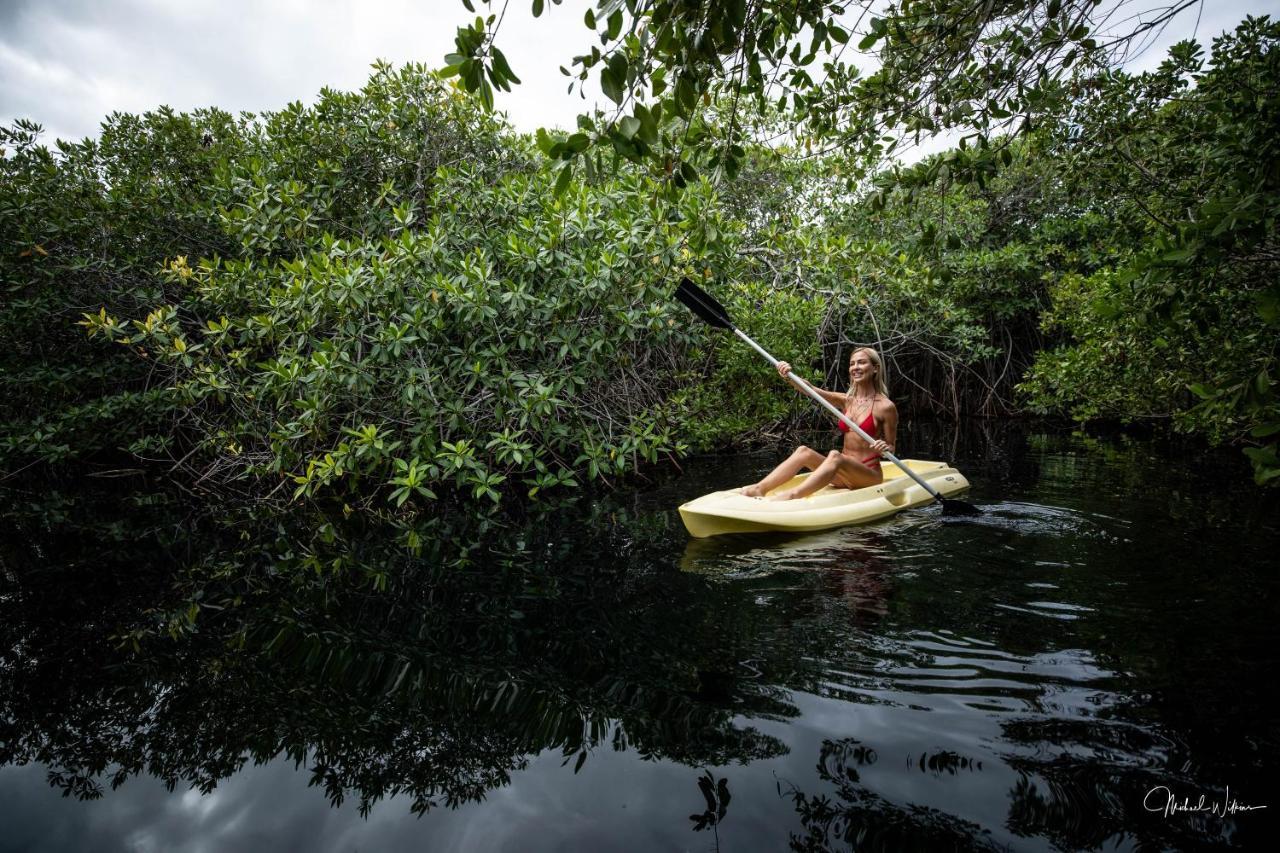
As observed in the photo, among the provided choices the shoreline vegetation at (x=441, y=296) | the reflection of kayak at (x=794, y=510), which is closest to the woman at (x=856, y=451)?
the reflection of kayak at (x=794, y=510)

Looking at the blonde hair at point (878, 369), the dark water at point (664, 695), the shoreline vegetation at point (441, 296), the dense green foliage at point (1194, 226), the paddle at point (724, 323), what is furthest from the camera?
the blonde hair at point (878, 369)

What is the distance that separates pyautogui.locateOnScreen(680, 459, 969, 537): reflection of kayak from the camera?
427 centimetres

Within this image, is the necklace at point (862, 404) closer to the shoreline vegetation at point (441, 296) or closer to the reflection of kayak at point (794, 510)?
the reflection of kayak at point (794, 510)

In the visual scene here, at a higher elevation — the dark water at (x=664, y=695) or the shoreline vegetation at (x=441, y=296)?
the shoreline vegetation at (x=441, y=296)

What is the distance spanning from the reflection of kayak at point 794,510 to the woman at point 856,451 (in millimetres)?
122

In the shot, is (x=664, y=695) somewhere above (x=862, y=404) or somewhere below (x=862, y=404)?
below

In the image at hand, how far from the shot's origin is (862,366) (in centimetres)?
545

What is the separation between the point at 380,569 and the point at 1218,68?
5.71 m

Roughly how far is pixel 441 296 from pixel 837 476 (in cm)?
366

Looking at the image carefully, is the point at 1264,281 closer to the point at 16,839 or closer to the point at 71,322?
the point at 16,839

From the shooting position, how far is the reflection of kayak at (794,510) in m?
4.27

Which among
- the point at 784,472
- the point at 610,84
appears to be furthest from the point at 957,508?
the point at 610,84

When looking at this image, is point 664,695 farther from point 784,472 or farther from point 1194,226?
point 784,472

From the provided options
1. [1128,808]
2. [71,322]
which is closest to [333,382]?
[71,322]
